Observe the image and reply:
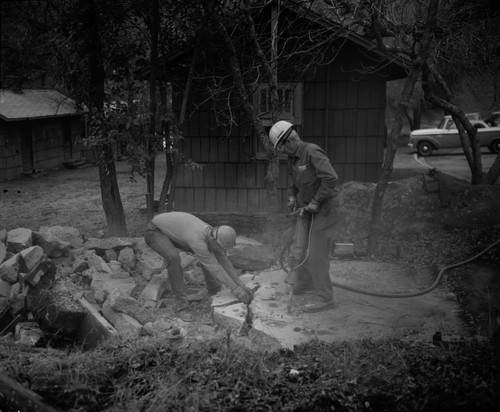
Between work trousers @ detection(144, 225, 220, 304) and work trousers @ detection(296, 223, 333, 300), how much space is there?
1.26 metres

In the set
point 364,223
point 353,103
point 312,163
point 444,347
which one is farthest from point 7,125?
point 444,347

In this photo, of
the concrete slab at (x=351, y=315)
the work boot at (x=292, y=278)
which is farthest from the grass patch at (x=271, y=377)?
the work boot at (x=292, y=278)

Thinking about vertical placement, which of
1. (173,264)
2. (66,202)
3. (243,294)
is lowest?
(66,202)

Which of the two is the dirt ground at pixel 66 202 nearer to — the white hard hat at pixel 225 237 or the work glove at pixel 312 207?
the white hard hat at pixel 225 237

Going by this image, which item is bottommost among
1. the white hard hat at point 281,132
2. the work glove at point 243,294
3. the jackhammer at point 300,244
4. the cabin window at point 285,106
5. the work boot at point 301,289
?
the work boot at point 301,289

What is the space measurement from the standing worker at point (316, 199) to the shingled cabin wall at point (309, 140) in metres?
4.66

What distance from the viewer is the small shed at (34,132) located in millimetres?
20578

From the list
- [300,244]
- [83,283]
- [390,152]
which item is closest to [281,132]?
[300,244]

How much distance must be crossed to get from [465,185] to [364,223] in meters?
1.92

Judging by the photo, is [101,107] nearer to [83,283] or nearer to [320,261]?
[83,283]

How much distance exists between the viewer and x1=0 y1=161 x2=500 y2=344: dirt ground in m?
6.92

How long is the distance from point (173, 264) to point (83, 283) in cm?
142

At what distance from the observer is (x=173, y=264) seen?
7.14 meters

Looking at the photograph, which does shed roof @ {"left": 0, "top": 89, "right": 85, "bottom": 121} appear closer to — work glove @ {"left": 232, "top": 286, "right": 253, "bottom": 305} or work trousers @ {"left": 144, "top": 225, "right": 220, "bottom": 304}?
work trousers @ {"left": 144, "top": 225, "right": 220, "bottom": 304}
